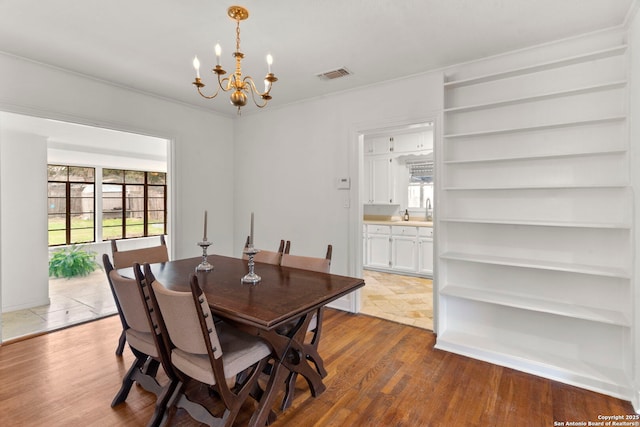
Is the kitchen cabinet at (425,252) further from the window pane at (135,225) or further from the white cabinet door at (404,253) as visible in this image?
the window pane at (135,225)

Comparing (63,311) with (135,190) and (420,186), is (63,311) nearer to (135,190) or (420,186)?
(135,190)

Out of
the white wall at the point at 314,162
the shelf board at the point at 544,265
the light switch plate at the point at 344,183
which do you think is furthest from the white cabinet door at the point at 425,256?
the shelf board at the point at 544,265

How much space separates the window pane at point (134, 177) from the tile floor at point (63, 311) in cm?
270

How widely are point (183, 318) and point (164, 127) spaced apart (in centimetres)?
313

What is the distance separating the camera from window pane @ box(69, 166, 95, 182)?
6.35 meters

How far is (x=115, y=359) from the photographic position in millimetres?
2617

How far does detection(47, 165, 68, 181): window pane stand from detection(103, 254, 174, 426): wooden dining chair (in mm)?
5618

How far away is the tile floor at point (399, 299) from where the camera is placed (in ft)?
11.8

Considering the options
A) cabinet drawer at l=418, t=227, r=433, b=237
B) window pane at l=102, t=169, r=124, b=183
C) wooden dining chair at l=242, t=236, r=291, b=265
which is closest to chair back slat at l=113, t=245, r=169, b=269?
wooden dining chair at l=242, t=236, r=291, b=265

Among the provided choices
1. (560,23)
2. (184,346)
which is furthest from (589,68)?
(184,346)

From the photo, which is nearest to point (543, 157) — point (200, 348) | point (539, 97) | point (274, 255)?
point (539, 97)

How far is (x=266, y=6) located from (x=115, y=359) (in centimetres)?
289

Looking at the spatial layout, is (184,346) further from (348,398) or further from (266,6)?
(266,6)

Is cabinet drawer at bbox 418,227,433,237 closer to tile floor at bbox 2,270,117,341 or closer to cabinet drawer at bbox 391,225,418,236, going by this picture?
cabinet drawer at bbox 391,225,418,236
